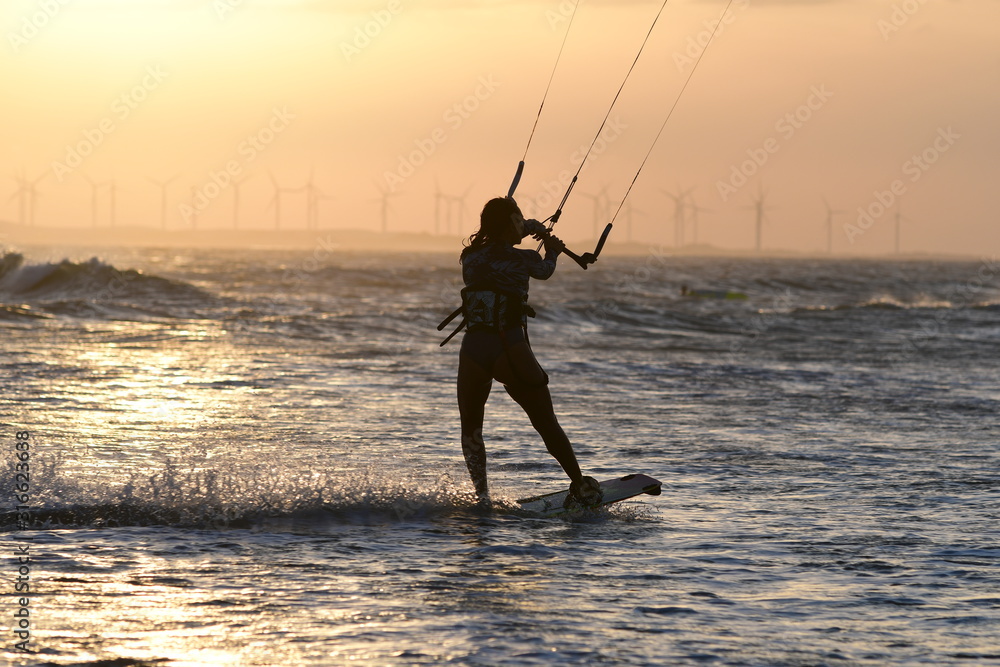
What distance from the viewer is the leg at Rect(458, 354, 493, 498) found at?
7.69m

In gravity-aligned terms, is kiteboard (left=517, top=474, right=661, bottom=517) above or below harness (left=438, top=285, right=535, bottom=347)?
below

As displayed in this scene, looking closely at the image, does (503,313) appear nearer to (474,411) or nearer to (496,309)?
(496,309)

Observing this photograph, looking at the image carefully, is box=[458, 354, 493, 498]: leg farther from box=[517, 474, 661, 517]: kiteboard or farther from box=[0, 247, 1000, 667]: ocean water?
box=[517, 474, 661, 517]: kiteboard

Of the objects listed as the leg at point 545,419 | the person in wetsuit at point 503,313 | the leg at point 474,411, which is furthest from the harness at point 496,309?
the leg at point 545,419

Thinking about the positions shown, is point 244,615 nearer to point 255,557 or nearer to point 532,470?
point 255,557

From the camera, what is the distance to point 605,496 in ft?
26.4

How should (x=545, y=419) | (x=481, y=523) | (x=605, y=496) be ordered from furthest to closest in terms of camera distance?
1. (x=605, y=496)
2. (x=545, y=419)
3. (x=481, y=523)

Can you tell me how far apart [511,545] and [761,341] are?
73.8 ft

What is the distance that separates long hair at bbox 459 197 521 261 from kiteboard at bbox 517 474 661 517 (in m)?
1.79

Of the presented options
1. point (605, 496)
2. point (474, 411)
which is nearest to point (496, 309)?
point (474, 411)

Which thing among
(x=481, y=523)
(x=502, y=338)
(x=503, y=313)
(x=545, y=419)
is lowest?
(x=481, y=523)

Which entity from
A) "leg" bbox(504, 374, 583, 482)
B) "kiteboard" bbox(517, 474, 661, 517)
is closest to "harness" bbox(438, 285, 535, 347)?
"leg" bbox(504, 374, 583, 482)

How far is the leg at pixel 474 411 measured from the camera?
25.2 feet

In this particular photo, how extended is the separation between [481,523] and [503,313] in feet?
4.54
